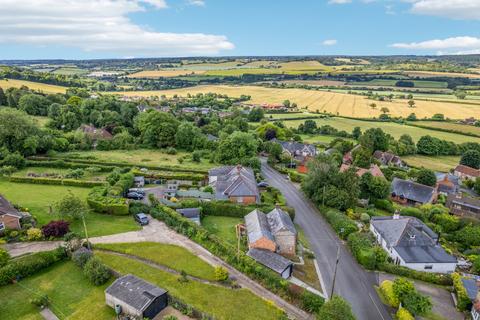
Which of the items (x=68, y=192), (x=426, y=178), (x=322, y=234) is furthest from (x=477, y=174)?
(x=68, y=192)

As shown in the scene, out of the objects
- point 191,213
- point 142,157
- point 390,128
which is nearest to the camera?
point 191,213

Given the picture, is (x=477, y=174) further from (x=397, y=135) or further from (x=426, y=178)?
(x=397, y=135)

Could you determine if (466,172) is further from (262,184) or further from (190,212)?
(190,212)

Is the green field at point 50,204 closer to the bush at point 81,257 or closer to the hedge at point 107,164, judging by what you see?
the bush at point 81,257

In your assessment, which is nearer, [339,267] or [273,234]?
[339,267]

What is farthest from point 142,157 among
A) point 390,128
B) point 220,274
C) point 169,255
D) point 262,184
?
point 390,128

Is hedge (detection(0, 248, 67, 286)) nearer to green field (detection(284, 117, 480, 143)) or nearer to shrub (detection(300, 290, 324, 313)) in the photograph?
shrub (detection(300, 290, 324, 313))
